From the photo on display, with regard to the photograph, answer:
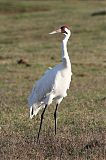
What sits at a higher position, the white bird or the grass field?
the white bird

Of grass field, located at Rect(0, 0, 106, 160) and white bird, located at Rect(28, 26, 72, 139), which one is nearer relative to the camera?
grass field, located at Rect(0, 0, 106, 160)

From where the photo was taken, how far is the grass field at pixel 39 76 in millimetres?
9023

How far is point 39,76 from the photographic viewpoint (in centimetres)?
2145

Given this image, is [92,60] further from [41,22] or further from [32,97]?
[41,22]

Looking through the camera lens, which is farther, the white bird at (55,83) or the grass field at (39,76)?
the white bird at (55,83)

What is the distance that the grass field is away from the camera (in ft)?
29.6

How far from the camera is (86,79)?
20.5 meters

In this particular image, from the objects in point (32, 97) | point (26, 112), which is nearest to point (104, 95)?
point (26, 112)

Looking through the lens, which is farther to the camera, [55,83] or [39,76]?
[39,76]

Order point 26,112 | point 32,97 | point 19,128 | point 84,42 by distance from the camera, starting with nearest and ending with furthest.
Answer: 1. point 32,97
2. point 19,128
3. point 26,112
4. point 84,42

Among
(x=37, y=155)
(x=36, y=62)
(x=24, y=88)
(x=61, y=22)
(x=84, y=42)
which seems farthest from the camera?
(x=61, y=22)

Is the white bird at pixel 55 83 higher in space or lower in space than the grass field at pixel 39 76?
higher

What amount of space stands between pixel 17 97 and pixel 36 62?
341 inches

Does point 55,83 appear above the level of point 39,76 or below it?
above
